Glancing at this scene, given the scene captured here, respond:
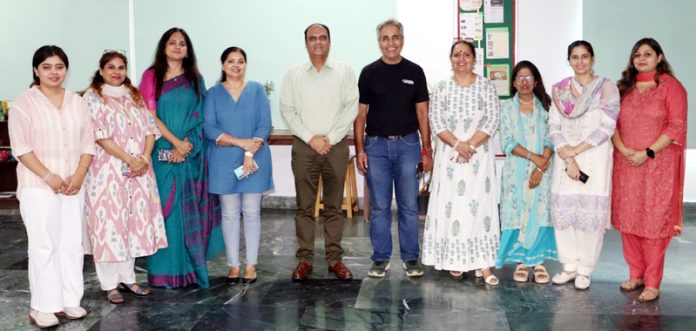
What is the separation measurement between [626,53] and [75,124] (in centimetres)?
472

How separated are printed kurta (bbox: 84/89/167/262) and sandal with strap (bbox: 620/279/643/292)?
275 cm

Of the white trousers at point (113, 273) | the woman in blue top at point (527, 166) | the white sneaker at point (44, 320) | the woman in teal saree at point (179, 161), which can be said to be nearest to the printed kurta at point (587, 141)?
the woman in blue top at point (527, 166)

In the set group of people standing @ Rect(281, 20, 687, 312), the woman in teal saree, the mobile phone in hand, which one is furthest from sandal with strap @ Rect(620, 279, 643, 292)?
the woman in teal saree

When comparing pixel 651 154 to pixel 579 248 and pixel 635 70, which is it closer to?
pixel 635 70

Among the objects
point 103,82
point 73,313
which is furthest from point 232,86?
point 73,313

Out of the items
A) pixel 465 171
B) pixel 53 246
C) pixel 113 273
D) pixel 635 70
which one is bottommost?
pixel 113 273

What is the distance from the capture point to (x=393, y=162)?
4.13 metres

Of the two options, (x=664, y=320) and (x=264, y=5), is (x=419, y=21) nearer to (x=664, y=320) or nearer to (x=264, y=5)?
(x=264, y=5)

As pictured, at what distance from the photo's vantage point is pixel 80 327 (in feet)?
11.0

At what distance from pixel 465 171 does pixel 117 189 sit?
2000mm

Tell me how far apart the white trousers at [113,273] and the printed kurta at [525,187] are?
89.5 inches

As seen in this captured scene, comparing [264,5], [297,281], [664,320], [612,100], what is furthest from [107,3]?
[664,320]

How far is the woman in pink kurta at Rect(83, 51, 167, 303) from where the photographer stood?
3620 millimetres

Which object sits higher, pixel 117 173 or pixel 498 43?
pixel 498 43
